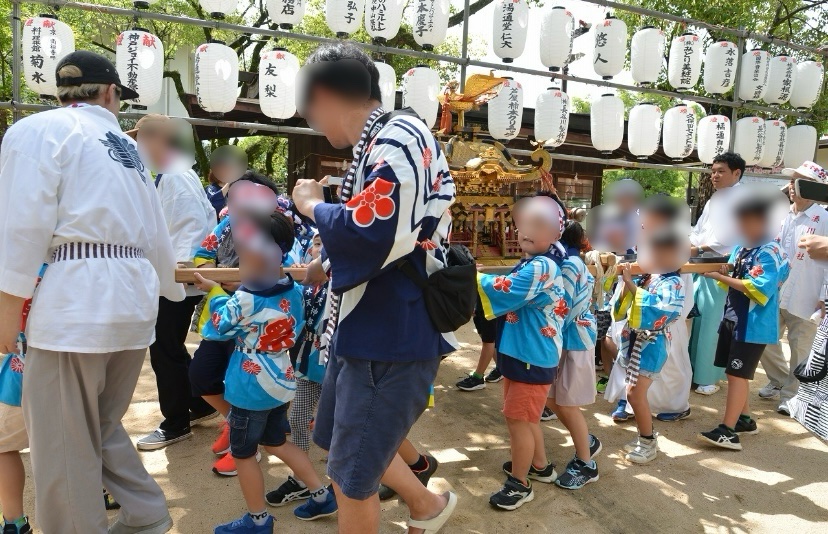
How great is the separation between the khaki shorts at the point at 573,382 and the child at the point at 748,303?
1316 mm

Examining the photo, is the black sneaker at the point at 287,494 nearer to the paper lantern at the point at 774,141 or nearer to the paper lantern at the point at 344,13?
the paper lantern at the point at 344,13

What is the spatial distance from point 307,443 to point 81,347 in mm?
1636

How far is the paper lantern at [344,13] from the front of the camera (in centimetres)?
707

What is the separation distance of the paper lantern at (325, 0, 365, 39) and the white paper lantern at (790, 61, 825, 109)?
26.0 feet

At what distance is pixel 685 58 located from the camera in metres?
8.87

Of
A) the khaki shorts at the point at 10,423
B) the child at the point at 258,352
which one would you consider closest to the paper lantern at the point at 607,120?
the child at the point at 258,352

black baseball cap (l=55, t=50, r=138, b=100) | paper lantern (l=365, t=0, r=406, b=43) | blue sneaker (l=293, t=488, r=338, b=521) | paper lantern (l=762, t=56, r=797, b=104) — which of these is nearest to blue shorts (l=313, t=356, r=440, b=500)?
blue sneaker (l=293, t=488, r=338, b=521)

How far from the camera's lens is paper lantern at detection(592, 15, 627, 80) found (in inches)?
333

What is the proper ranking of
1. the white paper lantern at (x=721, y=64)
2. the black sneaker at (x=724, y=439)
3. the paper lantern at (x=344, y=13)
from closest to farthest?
1. the black sneaker at (x=724, y=439)
2. the paper lantern at (x=344, y=13)
3. the white paper lantern at (x=721, y=64)

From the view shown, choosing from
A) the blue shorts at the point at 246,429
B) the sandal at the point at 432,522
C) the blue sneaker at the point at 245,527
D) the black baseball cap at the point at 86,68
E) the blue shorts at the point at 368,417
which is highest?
the black baseball cap at the point at 86,68

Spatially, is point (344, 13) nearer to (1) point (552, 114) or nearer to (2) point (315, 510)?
(1) point (552, 114)

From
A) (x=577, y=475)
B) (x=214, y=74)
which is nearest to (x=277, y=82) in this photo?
(x=214, y=74)

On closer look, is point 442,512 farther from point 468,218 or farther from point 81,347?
point 468,218

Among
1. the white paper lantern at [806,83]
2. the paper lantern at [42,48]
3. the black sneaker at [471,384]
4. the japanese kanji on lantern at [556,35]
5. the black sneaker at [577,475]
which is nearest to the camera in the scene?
the black sneaker at [577,475]
